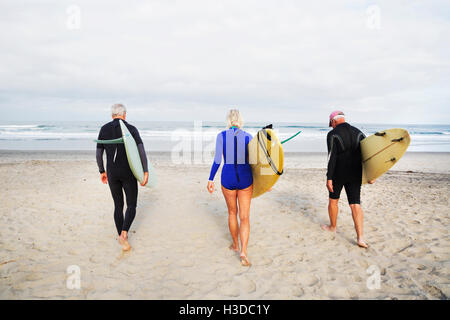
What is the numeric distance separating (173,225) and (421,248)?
3.46m

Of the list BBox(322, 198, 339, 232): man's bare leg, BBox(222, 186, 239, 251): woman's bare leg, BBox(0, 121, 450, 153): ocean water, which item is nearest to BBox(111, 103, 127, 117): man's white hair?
BBox(222, 186, 239, 251): woman's bare leg

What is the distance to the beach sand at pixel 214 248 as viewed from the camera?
2.63 metres

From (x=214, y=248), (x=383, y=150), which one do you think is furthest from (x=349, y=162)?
(x=214, y=248)

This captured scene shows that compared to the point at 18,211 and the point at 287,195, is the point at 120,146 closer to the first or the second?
the point at 18,211

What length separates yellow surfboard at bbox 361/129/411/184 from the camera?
365cm

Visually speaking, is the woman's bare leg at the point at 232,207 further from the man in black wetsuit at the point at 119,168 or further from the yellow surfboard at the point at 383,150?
the yellow surfboard at the point at 383,150

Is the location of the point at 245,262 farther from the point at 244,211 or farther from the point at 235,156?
the point at 235,156

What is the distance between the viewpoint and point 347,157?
11.4 ft

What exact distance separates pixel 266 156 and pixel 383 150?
5.93 feet

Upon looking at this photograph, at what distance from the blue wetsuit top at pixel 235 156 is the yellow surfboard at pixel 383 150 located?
185 centimetres

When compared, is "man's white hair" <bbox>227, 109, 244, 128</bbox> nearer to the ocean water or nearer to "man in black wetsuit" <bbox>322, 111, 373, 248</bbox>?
"man in black wetsuit" <bbox>322, 111, 373, 248</bbox>

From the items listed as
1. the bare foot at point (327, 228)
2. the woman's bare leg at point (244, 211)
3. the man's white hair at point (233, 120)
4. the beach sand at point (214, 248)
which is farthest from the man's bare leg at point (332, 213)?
the man's white hair at point (233, 120)
